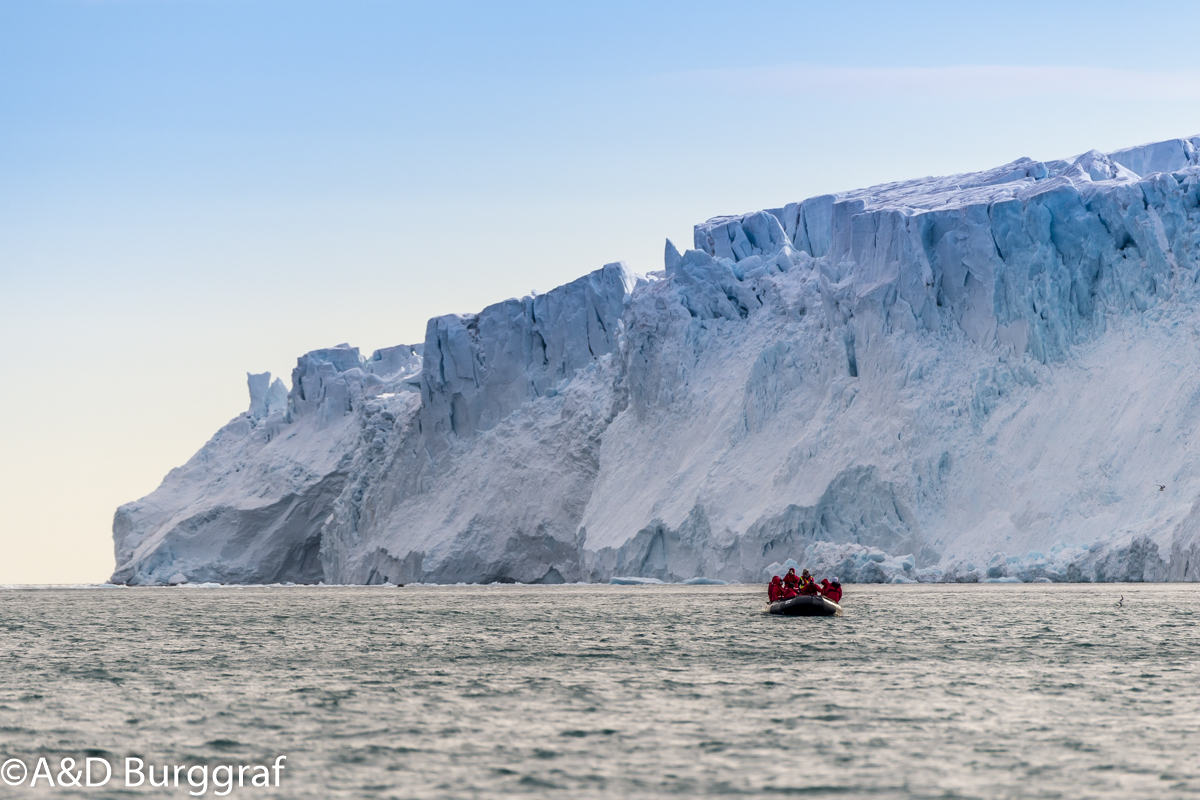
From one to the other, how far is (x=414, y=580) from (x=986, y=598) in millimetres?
40915

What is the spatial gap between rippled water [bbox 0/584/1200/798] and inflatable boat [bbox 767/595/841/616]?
36 centimetres

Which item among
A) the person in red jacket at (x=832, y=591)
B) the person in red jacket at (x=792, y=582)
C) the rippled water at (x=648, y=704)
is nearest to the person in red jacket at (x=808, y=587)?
the person in red jacket at (x=792, y=582)

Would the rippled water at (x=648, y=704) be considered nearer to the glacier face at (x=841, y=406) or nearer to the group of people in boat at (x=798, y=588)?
the group of people in boat at (x=798, y=588)

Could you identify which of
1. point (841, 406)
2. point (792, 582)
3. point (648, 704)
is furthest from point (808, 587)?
point (841, 406)

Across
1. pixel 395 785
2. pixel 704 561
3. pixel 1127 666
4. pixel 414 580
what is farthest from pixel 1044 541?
pixel 395 785

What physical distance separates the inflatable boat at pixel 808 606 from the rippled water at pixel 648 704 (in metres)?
0.36

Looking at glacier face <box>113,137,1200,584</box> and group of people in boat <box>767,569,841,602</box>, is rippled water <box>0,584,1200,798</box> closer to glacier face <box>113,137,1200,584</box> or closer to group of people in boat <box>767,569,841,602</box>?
group of people in boat <box>767,569,841,602</box>

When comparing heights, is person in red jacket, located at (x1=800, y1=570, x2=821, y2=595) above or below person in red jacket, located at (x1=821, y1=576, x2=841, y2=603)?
above

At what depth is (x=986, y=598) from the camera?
45.2 metres

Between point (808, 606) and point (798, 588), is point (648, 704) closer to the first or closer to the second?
point (808, 606)

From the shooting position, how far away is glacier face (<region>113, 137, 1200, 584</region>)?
5547 cm

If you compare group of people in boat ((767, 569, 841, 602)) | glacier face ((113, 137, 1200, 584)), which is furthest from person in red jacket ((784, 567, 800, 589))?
glacier face ((113, 137, 1200, 584))

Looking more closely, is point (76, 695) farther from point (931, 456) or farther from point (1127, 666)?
point (931, 456)

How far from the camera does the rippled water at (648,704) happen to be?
13766 mm
